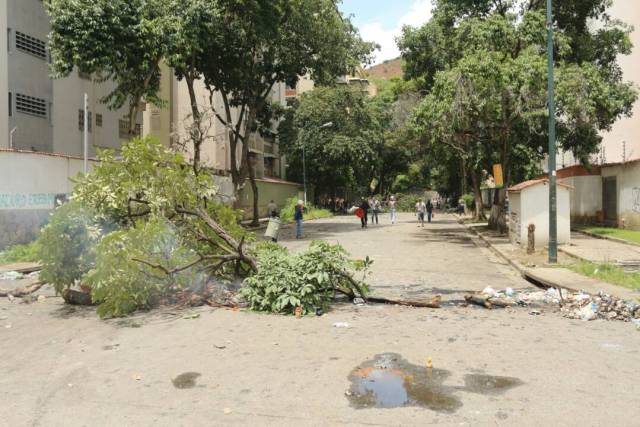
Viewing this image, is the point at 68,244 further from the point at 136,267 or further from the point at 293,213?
the point at 293,213

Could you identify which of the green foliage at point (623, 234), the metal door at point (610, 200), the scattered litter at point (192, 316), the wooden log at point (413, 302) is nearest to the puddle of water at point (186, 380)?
the scattered litter at point (192, 316)

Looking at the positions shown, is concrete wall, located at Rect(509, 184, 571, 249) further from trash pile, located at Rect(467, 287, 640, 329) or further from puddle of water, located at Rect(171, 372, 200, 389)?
puddle of water, located at Rect(171, 372, 200, 389)

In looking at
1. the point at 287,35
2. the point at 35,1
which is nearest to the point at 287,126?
the point at 287,35

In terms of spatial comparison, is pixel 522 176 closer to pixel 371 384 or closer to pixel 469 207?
pixel 469 207

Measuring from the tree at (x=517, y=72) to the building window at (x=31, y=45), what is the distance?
16.5 m

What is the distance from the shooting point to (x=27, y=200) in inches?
695

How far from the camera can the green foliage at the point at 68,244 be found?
8.97 metres

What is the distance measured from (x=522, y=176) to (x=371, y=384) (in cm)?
2754

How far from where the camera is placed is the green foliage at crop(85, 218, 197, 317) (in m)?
8.30

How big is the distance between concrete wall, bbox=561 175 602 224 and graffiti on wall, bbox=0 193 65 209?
23.6 metres

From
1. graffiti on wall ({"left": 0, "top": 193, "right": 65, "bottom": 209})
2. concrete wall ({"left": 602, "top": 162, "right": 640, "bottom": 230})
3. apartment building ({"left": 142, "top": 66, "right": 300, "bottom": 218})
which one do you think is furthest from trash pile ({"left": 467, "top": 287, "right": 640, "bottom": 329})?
apartment building ({"left": 142, "top": 66, "right": 300, "bottom": 218})

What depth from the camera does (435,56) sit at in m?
25.9

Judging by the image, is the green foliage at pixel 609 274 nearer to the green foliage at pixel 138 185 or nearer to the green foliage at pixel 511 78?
the green foliage at pixel 138 185

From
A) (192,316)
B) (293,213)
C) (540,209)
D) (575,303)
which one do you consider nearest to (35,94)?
(293,213)
